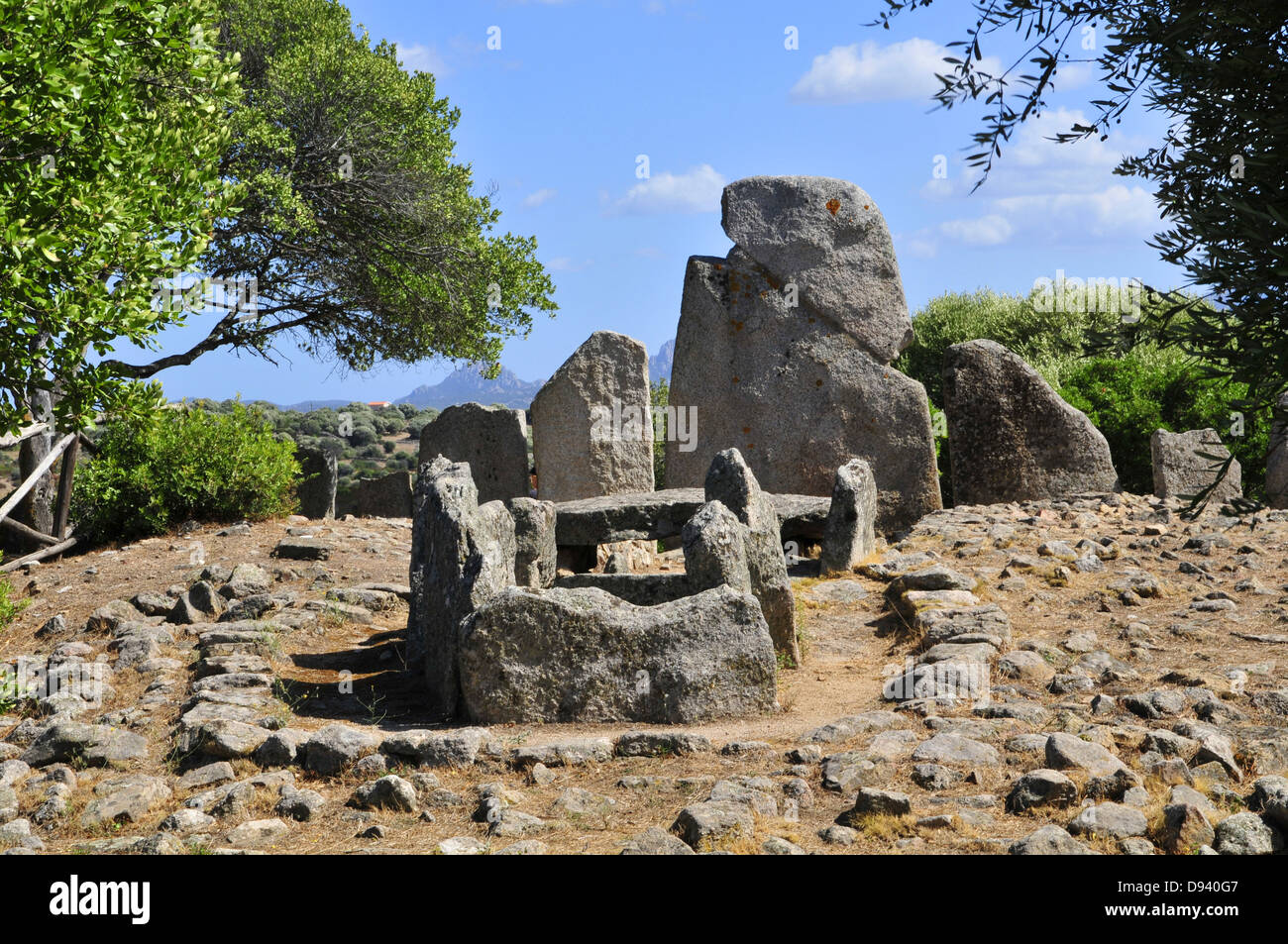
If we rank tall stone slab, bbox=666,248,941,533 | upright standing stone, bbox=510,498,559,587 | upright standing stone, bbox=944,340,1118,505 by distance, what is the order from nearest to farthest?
upright standing stone, bbox=510,498,559,587, upright standing stone, bbox=944,340,1118,505, tall stone slab, bbox=666,248,941,533

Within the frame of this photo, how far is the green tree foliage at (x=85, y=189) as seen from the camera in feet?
24.3

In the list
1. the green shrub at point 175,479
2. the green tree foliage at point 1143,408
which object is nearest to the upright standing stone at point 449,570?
the green shrub at point 175,479

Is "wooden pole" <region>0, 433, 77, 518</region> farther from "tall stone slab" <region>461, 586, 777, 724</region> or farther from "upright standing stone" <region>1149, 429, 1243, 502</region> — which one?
"upright standing stone" <region>1149, 429, 1243, 502</region>

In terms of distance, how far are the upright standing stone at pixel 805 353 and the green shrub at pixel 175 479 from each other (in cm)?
512

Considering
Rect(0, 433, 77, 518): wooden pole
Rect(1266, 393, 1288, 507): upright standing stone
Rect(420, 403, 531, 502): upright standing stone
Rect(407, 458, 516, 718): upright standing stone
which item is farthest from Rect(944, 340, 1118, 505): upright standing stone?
Rect(0, 433, 77, 518): wooden pole

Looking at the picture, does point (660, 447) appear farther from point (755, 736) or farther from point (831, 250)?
point (755, 736)

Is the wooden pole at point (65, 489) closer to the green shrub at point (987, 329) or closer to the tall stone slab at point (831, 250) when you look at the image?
the tall stone slab at point (831, 250)

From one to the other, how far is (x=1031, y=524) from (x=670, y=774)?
23.5 feet

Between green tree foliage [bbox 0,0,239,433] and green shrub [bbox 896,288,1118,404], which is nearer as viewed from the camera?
green tree foliage [bbox 0,0,239,433]

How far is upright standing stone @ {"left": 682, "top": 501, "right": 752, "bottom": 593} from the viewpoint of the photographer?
737cm

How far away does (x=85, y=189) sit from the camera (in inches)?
313

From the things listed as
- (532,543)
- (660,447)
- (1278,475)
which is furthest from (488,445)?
(1278,475)

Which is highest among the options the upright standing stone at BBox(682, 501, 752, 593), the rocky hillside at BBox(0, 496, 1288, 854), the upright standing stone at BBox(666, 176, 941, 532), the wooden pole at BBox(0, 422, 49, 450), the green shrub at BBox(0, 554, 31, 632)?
the upright standing stone at BBox(666, 176, 941, 532)

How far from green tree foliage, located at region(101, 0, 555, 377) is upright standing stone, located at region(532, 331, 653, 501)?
436cm
